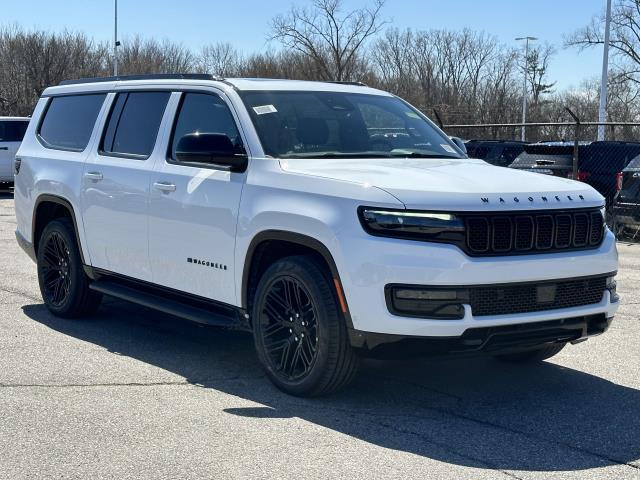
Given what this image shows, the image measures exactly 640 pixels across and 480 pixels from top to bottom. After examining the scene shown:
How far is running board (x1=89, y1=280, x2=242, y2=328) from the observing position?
20.4 ft

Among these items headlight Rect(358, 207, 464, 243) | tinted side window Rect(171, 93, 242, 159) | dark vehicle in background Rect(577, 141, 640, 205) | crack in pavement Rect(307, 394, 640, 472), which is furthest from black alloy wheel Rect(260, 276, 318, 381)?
dark vehicle in background Rect(577, 141, 640, 205)

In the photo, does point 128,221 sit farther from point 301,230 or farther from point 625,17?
point 625,17

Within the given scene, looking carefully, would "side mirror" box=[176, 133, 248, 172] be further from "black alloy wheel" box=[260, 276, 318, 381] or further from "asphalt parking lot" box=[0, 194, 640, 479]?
"asphalt parking lot" box=[0, 194, 640, 479]

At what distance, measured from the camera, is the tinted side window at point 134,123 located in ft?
23.1

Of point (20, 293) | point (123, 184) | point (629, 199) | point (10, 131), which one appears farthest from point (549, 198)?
point (10, 131)

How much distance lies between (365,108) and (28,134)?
3.43 metres

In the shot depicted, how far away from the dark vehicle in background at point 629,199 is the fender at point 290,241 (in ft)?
34.4

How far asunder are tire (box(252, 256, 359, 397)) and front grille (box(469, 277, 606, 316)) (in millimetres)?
772

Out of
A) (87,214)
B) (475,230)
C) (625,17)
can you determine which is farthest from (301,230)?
(625,17)

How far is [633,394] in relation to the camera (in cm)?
592

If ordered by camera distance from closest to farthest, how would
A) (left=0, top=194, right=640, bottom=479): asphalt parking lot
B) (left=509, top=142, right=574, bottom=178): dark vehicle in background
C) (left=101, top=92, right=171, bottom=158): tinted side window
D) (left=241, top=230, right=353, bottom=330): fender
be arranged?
(left=0, top=194, right=640, bottom=479): asphalt parking lot < (left=241, top=230, right=353, bottom=330): fender < (left=101, top=92, right=171, bottom=158): tinted side window < (left=509, top=142, right=574, bottom=178): dark vehicle in background

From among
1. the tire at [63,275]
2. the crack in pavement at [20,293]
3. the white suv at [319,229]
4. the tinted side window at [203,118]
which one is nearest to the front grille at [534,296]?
the white suv at [319,229]

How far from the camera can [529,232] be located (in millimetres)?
5336

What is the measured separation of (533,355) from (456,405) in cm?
118
